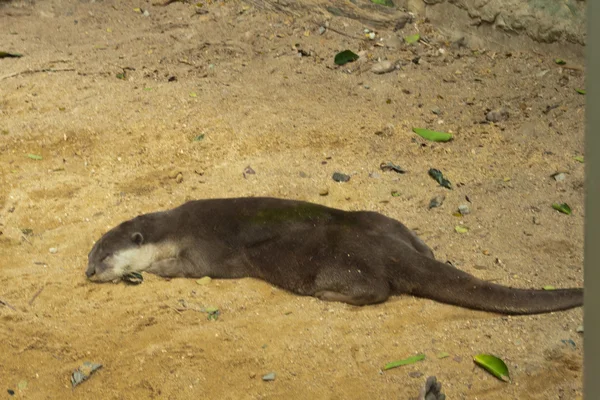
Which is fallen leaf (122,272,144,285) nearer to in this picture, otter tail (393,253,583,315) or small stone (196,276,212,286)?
small stone (196,276,212,286)

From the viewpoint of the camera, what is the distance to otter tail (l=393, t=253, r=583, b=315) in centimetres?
330

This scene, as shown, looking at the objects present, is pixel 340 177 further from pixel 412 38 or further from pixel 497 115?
pixel 412 38

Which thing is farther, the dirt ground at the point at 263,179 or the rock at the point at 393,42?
the rock at the point at 393,42

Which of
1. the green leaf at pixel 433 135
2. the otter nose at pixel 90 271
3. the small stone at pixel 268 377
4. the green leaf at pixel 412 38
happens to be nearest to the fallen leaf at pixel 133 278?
the otter nose at pixel 90 271

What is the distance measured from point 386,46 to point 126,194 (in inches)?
108

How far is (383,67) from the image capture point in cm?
599

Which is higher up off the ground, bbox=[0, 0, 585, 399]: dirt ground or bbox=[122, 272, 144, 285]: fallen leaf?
bbox=[0, 0, 585, 399]: dirt ground

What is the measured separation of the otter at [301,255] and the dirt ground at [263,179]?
0.26 feet

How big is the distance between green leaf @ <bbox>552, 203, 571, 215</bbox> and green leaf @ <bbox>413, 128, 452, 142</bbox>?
3.39 feet

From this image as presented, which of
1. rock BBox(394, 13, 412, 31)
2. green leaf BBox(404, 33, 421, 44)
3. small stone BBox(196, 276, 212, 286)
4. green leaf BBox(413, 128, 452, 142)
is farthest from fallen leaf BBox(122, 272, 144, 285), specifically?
rock BBox(394, 13, 412, 31)

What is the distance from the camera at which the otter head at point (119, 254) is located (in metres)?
3.92

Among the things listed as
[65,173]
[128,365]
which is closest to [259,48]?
[65,173]

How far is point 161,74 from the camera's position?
239 inches

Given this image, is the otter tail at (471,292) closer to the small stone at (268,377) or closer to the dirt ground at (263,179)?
the dirt ground at (263,179)
